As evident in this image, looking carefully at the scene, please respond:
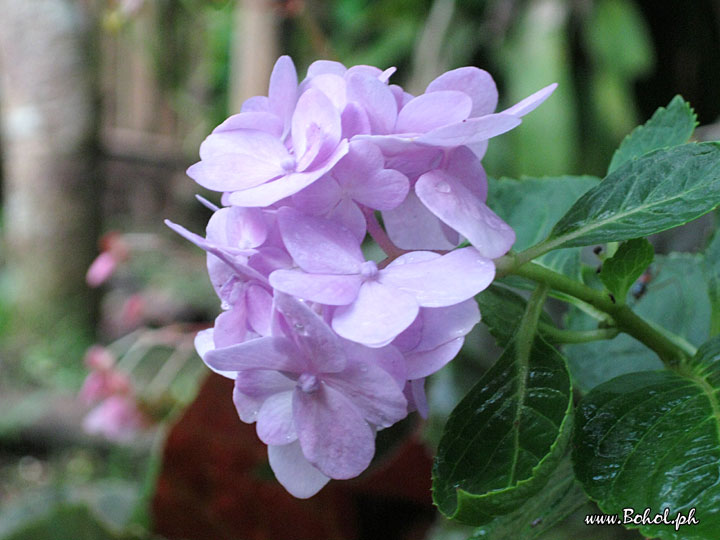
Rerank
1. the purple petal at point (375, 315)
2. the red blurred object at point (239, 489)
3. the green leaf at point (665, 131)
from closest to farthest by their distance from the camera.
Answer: the purple petal at point (375, 315)
the green leaf at point (665, 131)
the red blurred object at point (239, 489)

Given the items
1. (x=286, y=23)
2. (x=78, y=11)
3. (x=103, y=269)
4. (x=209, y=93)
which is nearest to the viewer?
(x=103, y=269)

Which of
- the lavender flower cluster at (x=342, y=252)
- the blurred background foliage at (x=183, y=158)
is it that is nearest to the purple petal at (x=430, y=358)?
the lavender flower cluster at (x=342, y=252)

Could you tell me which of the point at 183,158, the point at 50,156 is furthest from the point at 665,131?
the point at 183,158

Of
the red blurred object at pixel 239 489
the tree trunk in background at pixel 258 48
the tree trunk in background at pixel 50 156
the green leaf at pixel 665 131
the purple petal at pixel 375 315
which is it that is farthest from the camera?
the tree trunk in background at pixel 50 156

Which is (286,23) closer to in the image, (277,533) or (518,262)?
(277,533)

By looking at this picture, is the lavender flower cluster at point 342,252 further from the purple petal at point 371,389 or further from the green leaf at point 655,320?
the green leaf at point 655,320

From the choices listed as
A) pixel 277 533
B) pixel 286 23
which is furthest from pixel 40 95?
pixel 277 533

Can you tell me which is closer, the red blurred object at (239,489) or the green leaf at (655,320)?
the green leaf at (655,320)

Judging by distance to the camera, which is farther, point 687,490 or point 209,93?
point 209,93
